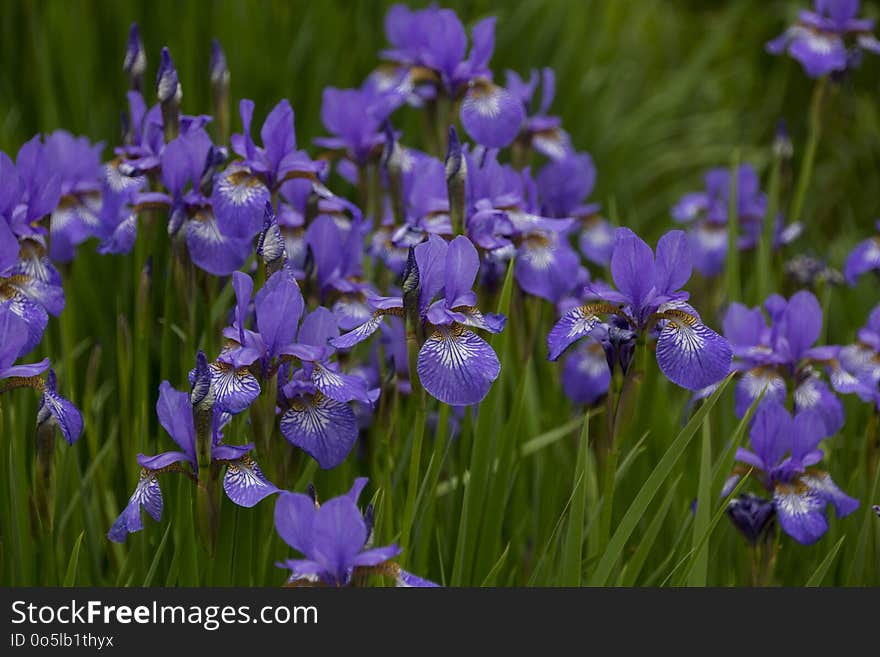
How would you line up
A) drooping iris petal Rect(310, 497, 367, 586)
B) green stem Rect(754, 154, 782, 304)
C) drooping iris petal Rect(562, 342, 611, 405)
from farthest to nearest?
green stem Rect(754, 154, 782, 304) < drooping iris petal Rect(562, 342, 611, 405) < drooping iris petal Rect(310, 497, 367, 586)

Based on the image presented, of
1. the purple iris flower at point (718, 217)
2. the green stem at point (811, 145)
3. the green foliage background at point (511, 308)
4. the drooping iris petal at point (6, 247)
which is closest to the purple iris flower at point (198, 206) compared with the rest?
the green foliage background at point (511, 308)

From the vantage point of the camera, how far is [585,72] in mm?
5539

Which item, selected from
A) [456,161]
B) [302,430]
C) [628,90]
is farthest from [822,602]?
[628,90]

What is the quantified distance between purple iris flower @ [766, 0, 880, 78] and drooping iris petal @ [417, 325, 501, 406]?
2.21 meters

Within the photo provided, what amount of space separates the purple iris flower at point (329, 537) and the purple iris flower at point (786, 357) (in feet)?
4.09

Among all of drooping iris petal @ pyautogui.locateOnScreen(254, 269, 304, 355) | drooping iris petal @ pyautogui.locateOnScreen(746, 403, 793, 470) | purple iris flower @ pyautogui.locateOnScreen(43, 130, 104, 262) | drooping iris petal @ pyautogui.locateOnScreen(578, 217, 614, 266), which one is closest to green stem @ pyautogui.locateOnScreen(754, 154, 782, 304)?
drooping iris petal @ pyautogui.locateOnScreen(578, 217, 614, 266)

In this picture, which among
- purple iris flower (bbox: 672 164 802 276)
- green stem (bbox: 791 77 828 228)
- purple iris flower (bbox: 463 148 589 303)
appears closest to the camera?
purple iris flower (bbox: 463 148 589 303)

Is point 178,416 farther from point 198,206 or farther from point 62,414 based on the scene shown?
point 198,206

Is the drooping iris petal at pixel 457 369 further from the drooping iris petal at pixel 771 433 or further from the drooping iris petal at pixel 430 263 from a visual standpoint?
the drooping iris petal at pixel 771 433

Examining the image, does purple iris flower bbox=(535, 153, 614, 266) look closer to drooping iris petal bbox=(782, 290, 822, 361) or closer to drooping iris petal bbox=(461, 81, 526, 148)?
drooping iris petal bbox=(461, 81, 526, 148)

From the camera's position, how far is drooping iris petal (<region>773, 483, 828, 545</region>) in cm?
221

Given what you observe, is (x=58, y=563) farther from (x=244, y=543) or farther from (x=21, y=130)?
(x=21, y=130)

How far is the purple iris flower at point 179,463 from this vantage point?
71.8 inches

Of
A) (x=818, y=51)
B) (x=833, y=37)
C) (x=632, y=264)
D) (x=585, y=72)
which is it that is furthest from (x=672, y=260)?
(x=585, y=72)
